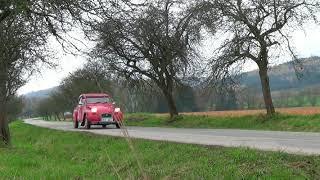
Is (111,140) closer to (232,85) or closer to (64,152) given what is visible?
(64,152)

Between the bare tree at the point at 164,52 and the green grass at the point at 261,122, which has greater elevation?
the bare tree at the point at 164,52

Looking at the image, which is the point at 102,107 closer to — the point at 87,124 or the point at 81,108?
the point at 87,124

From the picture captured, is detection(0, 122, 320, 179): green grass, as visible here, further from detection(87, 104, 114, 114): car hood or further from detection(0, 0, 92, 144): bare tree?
detection(87, 104, 114, 114): car hood

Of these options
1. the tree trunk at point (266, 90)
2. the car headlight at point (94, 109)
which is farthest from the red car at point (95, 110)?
the tree trunk at point (266, 90)

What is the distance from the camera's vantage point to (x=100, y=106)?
30.6 meters

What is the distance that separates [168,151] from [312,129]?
14.5 metres

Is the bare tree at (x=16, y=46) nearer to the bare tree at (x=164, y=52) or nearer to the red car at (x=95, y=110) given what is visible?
the red car at (x=95, y=110)

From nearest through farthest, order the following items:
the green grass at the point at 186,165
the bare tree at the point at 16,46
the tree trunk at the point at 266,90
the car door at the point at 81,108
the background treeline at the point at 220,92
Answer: the green grass at the point at 186,165 < the bare tree at the point at 16,46 < the car door at the point at 81,108 < the tree trunk at the point at 266,90 < the background treeline at the point at 220,92

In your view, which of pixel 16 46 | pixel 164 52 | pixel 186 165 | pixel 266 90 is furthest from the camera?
pixel 164 52

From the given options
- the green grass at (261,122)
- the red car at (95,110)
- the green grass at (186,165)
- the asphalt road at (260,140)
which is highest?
the red car at (95,110)

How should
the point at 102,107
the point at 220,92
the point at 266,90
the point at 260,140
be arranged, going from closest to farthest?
the point at 260,140 < the point at 102,107 < the point at 266,90 < the point at 220,92

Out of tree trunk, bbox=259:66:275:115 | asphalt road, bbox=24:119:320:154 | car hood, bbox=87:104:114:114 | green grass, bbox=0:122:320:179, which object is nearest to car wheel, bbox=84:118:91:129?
car hood, bbox=87:104:114:114

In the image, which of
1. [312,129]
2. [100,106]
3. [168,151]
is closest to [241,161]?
[168,151]

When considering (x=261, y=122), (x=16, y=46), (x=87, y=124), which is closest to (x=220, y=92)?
(x=261, y=122)
